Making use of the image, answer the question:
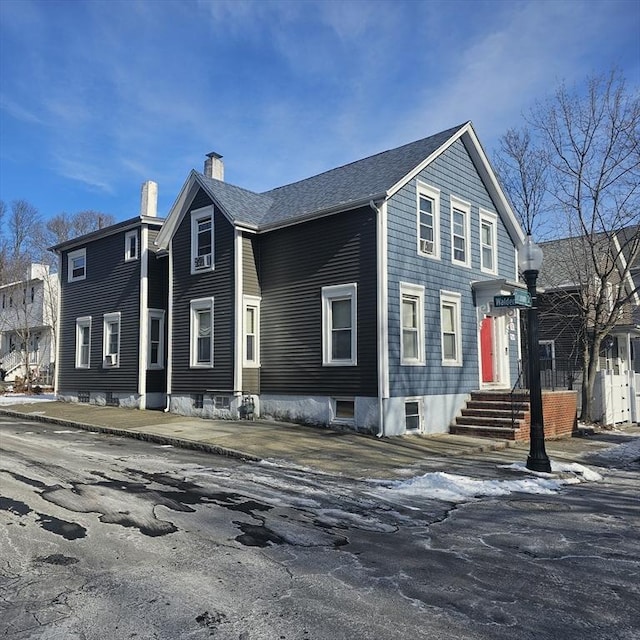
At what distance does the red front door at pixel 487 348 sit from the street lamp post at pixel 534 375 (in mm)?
7531

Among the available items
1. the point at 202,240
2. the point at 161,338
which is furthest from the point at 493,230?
the point at 161,338

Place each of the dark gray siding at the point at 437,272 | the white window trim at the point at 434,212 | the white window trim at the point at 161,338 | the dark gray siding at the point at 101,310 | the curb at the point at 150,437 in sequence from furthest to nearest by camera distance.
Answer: the dark gray siding at the point at 101,310 → the white window trim at the point at 161,338 → the white window trim at the point at 434,212 → the dark gray siding at the point at 437,272 → the curb at the point at 150,437

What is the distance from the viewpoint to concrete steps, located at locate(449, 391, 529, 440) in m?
14.8

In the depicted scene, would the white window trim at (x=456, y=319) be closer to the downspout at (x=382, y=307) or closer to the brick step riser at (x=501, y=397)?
the brick step riser at (x=501, y=397)

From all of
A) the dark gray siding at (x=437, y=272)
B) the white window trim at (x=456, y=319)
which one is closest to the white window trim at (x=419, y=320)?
the dark gray siding at (x=437, y=272)

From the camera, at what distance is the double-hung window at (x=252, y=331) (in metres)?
17.0

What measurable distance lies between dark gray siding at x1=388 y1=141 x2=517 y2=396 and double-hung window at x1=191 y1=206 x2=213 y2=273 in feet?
19.9

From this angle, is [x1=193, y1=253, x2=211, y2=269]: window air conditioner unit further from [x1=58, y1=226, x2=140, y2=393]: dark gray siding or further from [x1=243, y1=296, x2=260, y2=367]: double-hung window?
[x1=58, y1=226, x2=140, y2=393]: dark gray siding

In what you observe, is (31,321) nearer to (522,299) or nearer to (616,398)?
(616,398)

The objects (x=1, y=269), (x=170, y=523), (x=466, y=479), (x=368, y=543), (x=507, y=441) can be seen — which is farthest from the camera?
(x=1, y=269)

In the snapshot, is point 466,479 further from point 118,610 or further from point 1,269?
point 1,269

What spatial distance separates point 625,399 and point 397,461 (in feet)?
43.0

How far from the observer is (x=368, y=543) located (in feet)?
19.4

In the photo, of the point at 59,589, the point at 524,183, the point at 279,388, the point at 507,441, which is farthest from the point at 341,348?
the point at 524,183
